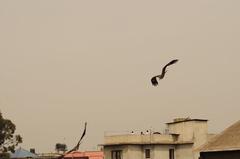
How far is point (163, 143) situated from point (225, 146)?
82.9 feet

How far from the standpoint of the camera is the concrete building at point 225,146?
33.4 metres

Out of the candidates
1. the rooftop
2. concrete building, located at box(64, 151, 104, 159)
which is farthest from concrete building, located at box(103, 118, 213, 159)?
the rooftop

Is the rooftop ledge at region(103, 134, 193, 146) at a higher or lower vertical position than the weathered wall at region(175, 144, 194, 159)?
higher

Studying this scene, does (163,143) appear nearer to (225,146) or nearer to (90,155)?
(90,155)

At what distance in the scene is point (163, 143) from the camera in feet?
193

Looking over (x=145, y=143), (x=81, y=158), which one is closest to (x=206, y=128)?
(x=145, y=143)

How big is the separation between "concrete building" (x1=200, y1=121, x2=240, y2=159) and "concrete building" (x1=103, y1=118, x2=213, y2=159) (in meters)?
22.3

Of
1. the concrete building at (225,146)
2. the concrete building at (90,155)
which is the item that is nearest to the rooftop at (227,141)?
the concrete building at (225,146)

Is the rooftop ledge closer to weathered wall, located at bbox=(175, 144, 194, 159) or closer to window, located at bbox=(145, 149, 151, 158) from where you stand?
weathered wall, located at bbox=(175, 144, 194, 159)

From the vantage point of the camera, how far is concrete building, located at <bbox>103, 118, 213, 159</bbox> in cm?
5822

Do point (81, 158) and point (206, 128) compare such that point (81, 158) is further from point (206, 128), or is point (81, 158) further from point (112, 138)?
point (206, 128)

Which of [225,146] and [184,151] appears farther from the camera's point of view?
[184,151]

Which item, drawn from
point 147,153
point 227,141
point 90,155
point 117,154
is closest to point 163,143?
point 147,153

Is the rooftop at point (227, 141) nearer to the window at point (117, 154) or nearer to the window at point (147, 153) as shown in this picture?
the window at point (147, 153)
